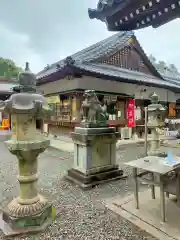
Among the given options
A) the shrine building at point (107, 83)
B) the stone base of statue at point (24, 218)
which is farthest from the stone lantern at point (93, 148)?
the shrine building at point (107, 83)

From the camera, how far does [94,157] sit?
4.29m

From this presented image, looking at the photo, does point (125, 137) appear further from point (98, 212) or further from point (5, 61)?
point (5, 61)

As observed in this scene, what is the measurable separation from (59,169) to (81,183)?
1579 mm

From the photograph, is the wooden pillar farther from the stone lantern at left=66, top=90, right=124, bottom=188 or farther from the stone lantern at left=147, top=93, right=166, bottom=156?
the stone lantern at left=66, top=90, right=124, bottom=188

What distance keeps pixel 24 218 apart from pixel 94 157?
2.05 m

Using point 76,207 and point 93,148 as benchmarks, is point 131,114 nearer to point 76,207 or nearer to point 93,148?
point 93,148

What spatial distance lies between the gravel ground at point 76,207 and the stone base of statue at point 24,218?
96 mm

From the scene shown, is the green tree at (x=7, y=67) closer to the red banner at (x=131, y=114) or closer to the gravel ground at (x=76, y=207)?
the red banner at (x=131, y=114)

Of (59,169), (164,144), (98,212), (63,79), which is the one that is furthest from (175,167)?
(63,79)

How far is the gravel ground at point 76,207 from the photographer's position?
8.18 ft

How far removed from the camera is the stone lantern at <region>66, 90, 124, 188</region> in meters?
4.14

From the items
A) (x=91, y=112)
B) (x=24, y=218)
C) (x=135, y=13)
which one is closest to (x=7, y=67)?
(x=91, y=112)

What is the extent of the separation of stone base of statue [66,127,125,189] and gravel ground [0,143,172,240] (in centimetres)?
19

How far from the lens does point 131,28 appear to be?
318cm
